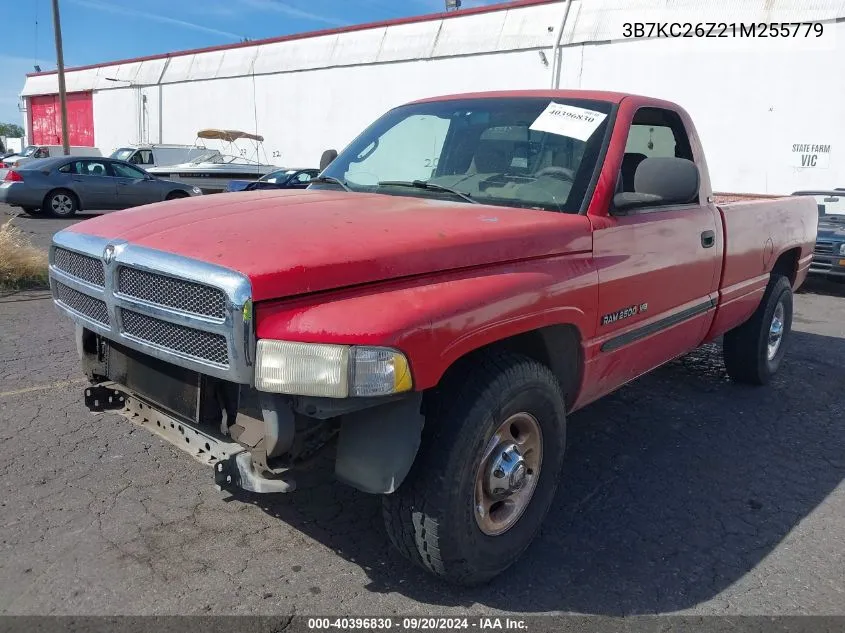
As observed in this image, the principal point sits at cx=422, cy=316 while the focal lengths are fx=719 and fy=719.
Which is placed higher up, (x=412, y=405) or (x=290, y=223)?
(x=290, y=223)

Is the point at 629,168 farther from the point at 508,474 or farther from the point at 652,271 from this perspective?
the point at 508,474

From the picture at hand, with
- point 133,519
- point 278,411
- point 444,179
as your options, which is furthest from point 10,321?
point 278,411

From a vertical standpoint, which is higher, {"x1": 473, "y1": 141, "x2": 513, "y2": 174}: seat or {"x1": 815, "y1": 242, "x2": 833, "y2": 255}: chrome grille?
{"x1": 473, "y1": 141, "x2": 513, "y2": 174}: seat

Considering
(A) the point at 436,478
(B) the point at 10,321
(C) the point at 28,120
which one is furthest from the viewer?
(C) the point at 28,120

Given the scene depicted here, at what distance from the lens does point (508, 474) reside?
2832 millimetres

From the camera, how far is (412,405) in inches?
95.7

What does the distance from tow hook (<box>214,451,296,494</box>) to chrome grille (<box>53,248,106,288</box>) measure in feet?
2.90

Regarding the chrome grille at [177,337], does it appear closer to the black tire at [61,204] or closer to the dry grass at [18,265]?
the dry grass at [18,265]

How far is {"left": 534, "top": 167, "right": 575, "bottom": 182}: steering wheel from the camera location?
3.43m

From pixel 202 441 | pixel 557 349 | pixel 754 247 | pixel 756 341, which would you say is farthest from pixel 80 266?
pixel 756 341

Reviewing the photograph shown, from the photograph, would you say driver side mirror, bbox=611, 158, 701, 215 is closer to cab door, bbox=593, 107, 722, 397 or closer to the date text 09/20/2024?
cab door, bbox=593, 107, 722, 397

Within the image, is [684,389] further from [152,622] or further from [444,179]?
[152,622]

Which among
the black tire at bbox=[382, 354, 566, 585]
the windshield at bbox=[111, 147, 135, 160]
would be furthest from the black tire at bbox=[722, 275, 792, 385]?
the windshield at bbox=[111, 147, 135, 160]

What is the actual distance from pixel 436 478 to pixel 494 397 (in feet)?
1.19
